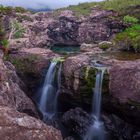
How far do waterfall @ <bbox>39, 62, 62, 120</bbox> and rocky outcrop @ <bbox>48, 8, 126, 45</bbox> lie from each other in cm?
2684

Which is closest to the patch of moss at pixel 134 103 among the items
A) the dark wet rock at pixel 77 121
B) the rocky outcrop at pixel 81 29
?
the dark wet rock at pixel 77 121

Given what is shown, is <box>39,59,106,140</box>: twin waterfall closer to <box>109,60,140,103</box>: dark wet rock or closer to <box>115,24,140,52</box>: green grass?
<box>109,60,140,103</box>: dark wet rock

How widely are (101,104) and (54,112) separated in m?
4.72

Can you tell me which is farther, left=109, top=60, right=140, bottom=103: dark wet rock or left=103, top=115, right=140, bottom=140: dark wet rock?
left=103, top=115, right=140, bottom=140: dark wet rock

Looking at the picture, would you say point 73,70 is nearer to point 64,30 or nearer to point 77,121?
point 77,121

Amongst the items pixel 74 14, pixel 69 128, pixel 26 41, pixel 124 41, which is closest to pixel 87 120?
pixel 69 128

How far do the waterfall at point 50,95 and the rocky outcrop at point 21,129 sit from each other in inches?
597

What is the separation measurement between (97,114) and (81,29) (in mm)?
32327

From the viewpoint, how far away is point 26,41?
44938 millimetres

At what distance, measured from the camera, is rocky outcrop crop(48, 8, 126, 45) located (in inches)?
2176

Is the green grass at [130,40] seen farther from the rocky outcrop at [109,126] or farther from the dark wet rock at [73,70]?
the rocky outcrop at [109,126]

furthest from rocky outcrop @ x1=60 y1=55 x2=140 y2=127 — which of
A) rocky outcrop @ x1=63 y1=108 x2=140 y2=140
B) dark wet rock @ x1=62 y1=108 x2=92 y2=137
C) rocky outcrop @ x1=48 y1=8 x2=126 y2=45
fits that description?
rocky outcrop @ x1=48 y1=8 x2=126 y2=45

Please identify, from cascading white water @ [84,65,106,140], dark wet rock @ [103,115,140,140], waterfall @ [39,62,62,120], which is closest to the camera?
dark wet rock @ [103,115,140,140]

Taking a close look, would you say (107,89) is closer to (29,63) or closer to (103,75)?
(103,75)
